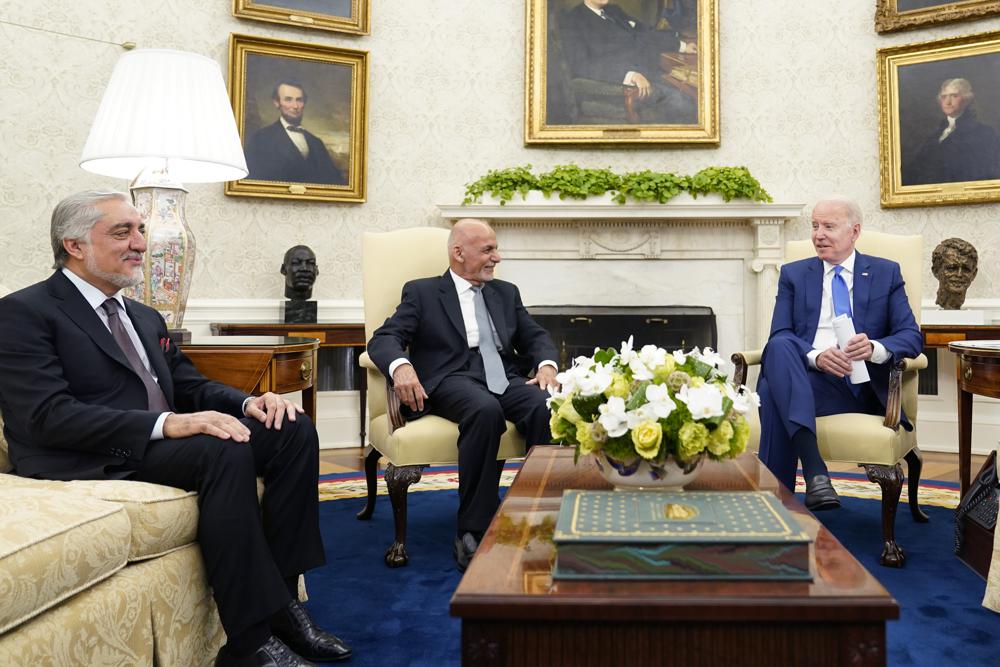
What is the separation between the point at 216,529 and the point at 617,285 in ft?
14.7

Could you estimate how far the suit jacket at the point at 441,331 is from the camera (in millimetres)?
3453

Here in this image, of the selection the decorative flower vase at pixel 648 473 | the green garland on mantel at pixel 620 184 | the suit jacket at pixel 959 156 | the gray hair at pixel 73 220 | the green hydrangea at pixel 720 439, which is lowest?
the decorative flower vase at pixel 648 473

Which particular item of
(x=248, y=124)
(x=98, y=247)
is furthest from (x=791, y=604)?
(x=248, y=124)

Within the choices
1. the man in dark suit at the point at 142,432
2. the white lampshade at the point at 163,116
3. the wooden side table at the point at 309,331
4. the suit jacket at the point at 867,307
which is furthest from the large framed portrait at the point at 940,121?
the man in dark suit at the point at 142,432

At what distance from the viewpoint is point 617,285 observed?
6.07 metres

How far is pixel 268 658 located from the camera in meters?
1.98

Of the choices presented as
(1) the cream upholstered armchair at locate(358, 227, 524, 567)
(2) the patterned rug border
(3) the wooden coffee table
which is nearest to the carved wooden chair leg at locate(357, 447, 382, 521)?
(1) the cream upholstered armchair at locate(358, 227, 524, 567)

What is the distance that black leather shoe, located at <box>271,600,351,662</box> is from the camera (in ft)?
7.00

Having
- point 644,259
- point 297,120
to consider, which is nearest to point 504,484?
point 644,259

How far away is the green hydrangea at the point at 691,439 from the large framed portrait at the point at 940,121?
4879 mm

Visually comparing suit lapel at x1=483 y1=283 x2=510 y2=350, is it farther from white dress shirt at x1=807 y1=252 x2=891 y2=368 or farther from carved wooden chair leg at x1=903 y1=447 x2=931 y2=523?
carved wooden chair leg at x1=903 y1=447 x2=931 y2=523

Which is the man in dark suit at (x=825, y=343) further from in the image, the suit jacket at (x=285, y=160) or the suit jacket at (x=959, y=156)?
the suit jacket at (x=285, y=160)

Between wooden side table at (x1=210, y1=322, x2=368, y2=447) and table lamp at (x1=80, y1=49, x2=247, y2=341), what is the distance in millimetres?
1943

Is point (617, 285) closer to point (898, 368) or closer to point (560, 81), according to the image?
point (560, 81)
